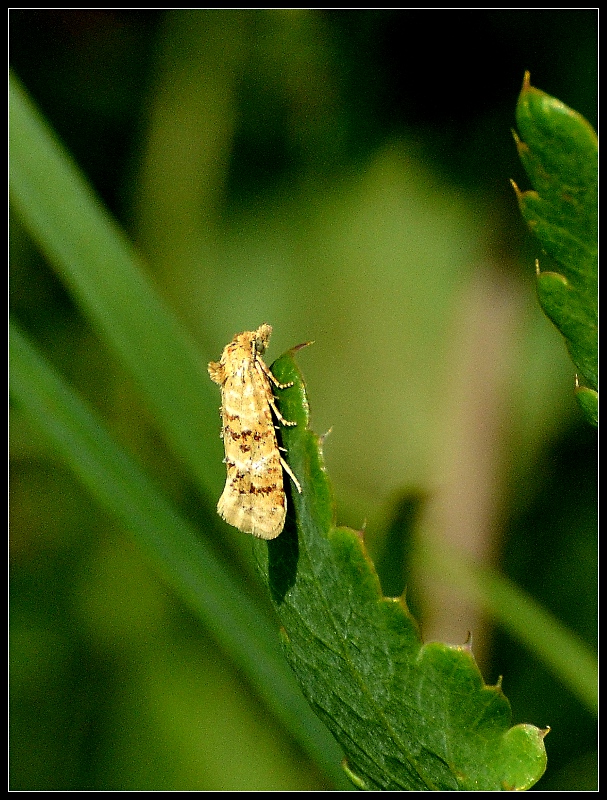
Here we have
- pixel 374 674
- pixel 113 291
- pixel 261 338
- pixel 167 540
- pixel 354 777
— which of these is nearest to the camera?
pixel 374 674

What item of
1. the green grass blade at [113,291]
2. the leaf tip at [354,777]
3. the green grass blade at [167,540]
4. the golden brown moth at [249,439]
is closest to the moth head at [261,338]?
the golden brown moth at [249,439]

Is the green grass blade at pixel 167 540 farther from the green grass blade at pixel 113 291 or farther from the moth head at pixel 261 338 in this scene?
the moth head at pixel 261 338

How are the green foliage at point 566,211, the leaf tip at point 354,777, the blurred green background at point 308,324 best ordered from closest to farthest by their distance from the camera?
the green foliage at point 566,211 < the leaf tip at point 354,777 < the blurred green background at point 308,324

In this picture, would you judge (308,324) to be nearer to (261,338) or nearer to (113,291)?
(261,338)

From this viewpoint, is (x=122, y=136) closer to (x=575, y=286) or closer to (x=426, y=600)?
(x=426, y=600)

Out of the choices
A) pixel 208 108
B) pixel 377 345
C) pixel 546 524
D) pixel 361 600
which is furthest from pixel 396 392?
pixel 361 600

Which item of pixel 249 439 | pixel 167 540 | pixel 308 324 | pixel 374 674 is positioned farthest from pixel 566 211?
pixel 308 324

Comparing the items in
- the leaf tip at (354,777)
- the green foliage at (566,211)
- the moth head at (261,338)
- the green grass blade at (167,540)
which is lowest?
the leaf tip at (354,777)
